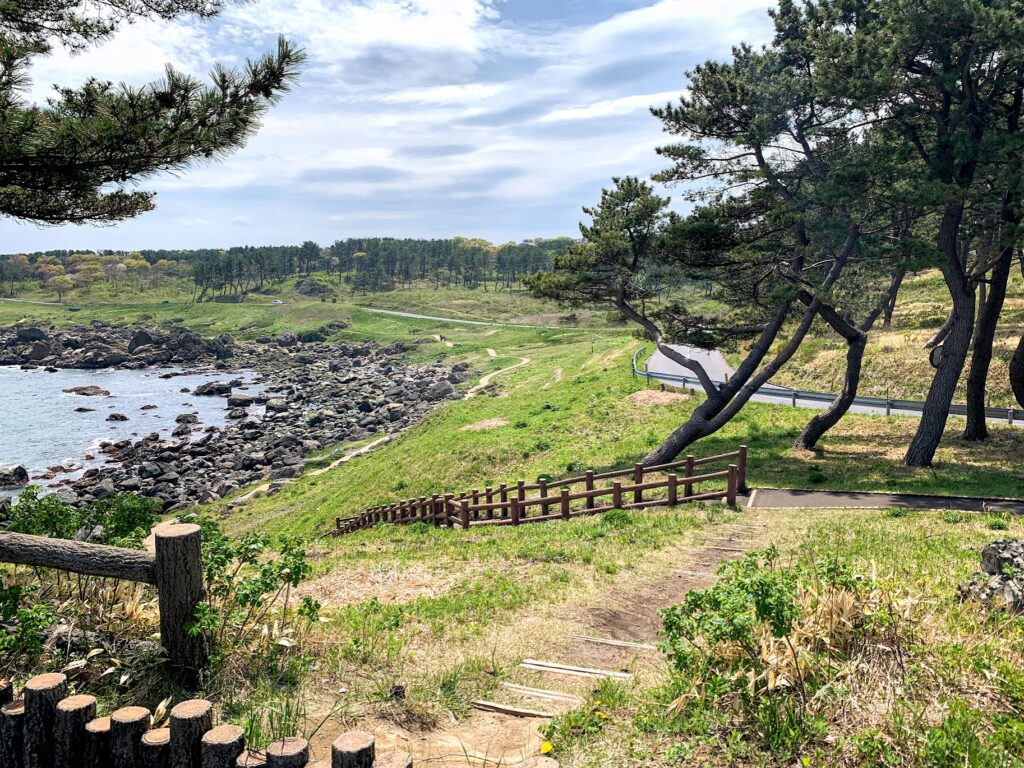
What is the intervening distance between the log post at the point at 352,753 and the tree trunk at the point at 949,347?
21.1 metres

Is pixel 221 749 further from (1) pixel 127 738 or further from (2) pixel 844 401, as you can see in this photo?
(2) pixel 844 401

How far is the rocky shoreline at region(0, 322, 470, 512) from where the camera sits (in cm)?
4044

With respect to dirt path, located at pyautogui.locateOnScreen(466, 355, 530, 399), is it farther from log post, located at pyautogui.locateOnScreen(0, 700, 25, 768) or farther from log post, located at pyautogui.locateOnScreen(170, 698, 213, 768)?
log post, located at pyautogui.locateOnScreen(170, 698, 213, 768)

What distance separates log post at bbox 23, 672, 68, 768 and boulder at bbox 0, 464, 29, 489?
140 feet

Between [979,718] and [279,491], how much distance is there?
3560 centimetres

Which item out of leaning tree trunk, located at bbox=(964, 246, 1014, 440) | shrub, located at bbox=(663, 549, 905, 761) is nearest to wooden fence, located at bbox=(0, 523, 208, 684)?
shrub, located at bbox=(663, 549, 905, 761)

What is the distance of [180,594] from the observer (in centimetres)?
600

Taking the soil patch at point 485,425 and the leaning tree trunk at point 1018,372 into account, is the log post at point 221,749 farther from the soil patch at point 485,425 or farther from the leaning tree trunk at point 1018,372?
the soil patch at point 485,425

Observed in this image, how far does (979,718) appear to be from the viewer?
5.03 m

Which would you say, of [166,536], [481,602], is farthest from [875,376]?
[166,536]

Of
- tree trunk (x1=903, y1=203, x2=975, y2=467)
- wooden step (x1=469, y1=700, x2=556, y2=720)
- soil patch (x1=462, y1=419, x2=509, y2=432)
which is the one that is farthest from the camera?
soil patch (x1=462, y1=419, x2=509, y2=432)

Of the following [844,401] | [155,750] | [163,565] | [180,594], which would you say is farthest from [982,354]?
[155,750]

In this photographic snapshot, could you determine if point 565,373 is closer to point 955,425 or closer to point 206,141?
point 955,425

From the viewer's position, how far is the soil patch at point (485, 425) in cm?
3342
